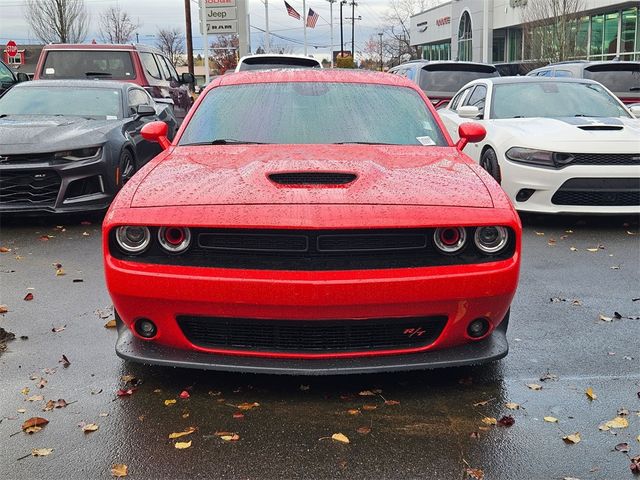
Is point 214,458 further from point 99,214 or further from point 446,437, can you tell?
point 99,214

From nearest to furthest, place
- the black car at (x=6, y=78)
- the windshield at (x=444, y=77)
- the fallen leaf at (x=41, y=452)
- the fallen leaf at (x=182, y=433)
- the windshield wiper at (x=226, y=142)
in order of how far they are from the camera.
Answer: the fallen leaf at (x=41, y=452), the fallen leaf at (x=182, y=433), the windshield wiper at (x=226, y=142), the windshield at (x=444, y=77), the black car at (x=6, y=78)

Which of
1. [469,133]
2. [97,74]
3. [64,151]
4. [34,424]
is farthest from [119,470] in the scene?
[97,74]

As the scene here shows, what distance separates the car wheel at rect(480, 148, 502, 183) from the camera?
305 inches

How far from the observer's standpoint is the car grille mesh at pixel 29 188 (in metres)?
7.20

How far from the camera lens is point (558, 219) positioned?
315 inches

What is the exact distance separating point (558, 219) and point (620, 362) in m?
4.24

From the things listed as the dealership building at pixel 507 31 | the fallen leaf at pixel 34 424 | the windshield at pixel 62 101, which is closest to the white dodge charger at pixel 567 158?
the windshield at pixel 62 101

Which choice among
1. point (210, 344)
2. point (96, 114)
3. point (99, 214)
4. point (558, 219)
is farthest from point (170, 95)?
point (210, 344)

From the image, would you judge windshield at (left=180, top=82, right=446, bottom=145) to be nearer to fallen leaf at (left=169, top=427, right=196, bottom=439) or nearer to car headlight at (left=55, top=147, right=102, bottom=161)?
fallen leaf at (left=169, top=427, right=196, bottom=439)

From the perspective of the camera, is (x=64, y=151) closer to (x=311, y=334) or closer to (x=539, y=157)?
(x=539, y=157)

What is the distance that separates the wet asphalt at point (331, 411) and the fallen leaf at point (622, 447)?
2 centimetres

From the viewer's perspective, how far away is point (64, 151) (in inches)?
A: 289

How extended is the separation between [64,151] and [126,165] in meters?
1.09

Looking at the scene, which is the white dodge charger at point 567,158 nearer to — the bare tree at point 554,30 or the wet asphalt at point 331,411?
the wet asphalt at point 331,411
